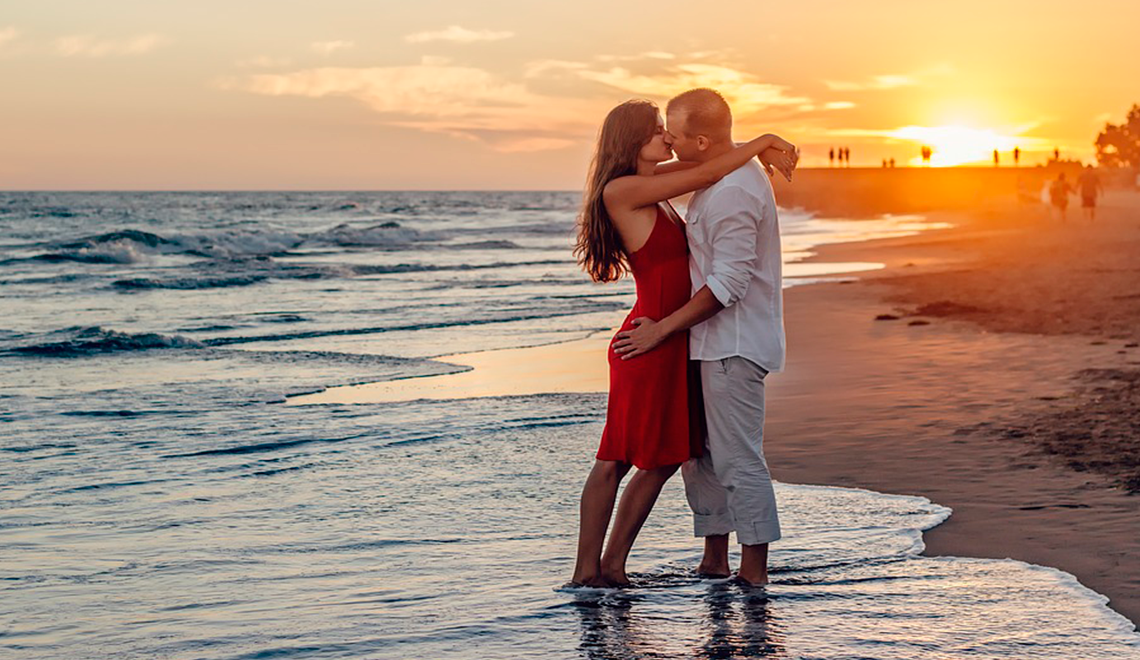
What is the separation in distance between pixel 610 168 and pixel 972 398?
4386 mm

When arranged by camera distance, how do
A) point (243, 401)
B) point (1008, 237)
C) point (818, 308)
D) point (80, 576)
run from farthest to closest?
point (1008, 237)
point (818, 308)
point (243, 401)
point (80, 576)

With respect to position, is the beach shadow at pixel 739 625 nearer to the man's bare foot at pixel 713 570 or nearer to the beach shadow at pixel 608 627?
the man's bare foot at pixel 713 570

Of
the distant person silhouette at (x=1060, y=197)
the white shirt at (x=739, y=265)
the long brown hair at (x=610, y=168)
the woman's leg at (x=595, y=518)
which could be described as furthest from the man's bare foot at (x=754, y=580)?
the distant person silhouette at (x=1060, y=197)

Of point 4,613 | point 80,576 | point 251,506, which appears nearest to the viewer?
point 4,613

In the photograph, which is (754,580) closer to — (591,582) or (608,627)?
(591,582)

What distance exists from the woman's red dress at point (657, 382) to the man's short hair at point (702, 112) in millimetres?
324

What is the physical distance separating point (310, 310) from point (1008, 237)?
772 inches

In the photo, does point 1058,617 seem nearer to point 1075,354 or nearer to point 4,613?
point 4,613

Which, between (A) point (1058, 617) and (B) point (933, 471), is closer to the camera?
(A) point (1058, 617)

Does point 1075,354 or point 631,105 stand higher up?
point 631,105

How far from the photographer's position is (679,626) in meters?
4.02

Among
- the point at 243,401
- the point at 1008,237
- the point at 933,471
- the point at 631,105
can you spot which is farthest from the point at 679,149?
the point at 1008,237

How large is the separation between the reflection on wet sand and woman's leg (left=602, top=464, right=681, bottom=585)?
0.13 metres

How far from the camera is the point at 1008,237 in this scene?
100ft
